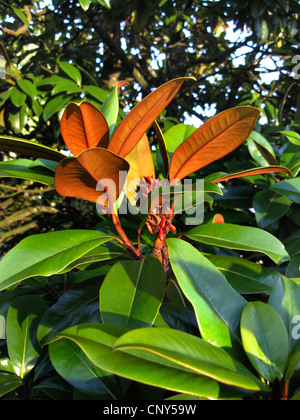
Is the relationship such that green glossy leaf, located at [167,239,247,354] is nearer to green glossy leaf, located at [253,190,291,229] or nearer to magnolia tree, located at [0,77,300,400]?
magnolia tree, located at [0,77,300,400]

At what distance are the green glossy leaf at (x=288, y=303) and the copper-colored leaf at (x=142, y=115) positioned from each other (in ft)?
1.20

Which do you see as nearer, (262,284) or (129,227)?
(262,284)

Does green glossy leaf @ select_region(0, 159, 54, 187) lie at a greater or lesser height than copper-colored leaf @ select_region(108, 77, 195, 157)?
lesser

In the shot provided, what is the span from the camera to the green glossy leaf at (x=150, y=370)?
414 mm

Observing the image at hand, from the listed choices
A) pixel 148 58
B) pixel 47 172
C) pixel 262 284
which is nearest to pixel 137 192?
pixel 47 172

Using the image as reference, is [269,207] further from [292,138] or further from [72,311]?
[72,311]

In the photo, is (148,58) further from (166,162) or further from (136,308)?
(136,308)

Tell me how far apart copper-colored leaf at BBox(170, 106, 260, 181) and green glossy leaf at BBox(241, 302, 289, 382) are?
31 centimetres

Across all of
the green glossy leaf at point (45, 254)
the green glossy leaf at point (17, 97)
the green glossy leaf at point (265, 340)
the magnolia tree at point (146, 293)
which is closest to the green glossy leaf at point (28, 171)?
the magnolia tree at point (146, 293)

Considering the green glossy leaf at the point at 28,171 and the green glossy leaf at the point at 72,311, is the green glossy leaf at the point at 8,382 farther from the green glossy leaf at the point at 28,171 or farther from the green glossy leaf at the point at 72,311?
the green glossy leaf at the point at 28,171

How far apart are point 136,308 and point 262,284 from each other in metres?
0.26

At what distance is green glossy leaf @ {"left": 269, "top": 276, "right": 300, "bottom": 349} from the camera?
0.54m

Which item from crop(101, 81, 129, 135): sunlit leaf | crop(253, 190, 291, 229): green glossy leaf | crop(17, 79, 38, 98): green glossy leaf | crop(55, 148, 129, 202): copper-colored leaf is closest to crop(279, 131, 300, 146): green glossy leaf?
crop(253, 190, 291, 229): green glossy leaf

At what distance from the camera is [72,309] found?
74 cm
